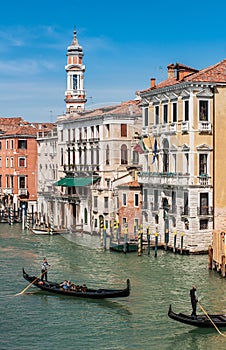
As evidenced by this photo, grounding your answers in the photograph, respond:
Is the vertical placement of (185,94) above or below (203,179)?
above

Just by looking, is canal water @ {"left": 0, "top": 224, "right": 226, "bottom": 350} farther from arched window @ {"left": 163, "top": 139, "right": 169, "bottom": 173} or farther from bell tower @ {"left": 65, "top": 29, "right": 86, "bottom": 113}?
bell tower @ {"left": 65, "top": 29, "right": 86, "bottom": 113}

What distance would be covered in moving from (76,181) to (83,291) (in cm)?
1599

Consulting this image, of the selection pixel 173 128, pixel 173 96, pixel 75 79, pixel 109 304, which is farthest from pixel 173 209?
pixel 75 79

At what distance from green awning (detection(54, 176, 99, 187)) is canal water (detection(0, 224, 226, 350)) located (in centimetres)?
650

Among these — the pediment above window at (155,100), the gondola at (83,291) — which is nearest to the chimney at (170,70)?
the pediment above window at (155,100)

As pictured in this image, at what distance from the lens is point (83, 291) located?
16.9 meters

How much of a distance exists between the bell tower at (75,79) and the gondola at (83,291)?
86.1ft

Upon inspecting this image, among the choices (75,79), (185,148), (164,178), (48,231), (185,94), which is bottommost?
(48,231)

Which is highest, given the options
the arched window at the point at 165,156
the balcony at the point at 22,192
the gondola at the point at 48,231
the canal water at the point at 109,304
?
the arched window at the point at 165,156

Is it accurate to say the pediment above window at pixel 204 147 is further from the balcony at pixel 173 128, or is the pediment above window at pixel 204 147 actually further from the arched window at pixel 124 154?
the arched window at pixel 124 154

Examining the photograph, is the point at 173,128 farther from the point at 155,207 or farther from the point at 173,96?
the point at 155,207

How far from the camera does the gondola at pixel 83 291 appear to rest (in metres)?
16.3

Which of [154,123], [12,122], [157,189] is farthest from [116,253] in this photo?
[12,122]

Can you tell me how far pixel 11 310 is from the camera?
52.5ft
